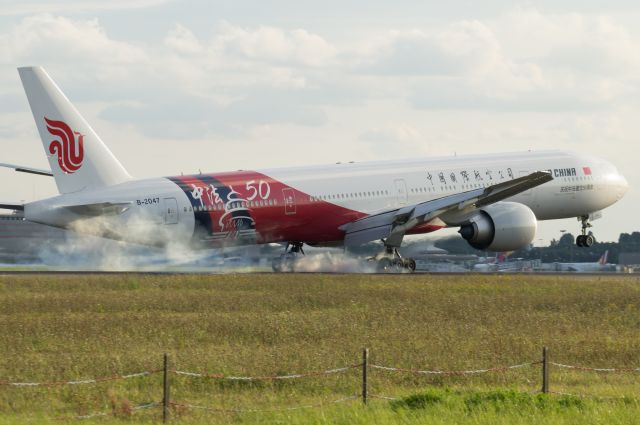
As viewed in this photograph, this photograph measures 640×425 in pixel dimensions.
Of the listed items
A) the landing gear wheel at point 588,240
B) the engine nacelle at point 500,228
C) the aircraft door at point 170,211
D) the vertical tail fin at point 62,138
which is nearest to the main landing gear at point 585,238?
the landing gear wheel at point 588,240

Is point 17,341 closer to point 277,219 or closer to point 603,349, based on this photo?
point 603,349

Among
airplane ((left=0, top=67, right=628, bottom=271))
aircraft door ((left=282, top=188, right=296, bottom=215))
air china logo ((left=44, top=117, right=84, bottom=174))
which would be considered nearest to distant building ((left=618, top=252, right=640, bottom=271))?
airplane ((left=0, top=67, right=628, bottom=271))

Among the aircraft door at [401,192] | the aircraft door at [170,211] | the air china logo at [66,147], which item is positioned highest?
the air china logo at [66,147]

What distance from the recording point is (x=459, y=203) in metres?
57.4

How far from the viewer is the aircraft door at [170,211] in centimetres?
5260

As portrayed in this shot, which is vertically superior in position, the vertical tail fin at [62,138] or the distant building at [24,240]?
the vertical tail fin at [62,138]

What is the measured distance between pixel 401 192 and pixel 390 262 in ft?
12.1

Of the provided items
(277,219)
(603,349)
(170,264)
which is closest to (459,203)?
(277,219)

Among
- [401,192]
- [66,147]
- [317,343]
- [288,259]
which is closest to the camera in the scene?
[317,343]

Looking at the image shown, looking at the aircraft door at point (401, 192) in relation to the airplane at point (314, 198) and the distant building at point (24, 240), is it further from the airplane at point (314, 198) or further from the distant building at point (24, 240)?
the distant building at point (24, 240)

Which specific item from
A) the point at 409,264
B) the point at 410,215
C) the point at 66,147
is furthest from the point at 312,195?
the point at 66,147

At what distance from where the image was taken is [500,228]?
57.9 meters

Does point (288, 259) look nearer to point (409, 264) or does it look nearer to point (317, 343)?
point (409, 264)

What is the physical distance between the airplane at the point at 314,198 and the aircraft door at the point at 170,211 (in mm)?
46
